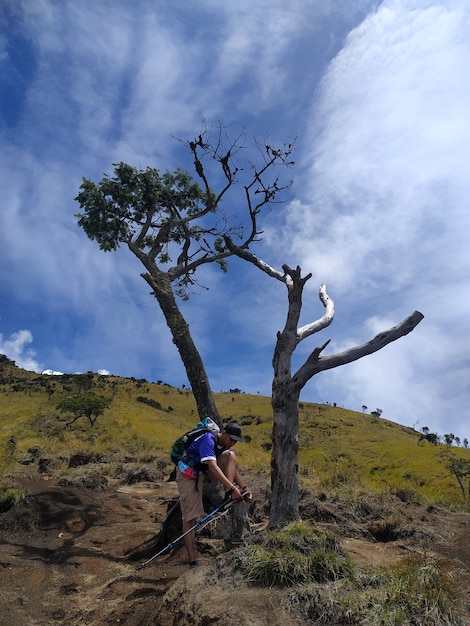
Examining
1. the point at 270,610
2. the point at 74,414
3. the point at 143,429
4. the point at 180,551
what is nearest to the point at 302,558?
the point at 270,610

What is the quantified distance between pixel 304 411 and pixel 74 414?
3959 centimetres

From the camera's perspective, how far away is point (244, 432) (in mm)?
51906

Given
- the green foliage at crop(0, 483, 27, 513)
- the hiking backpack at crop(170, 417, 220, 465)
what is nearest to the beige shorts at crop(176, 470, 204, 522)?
the hiking backpack at crop(170, 417, 220, 465)

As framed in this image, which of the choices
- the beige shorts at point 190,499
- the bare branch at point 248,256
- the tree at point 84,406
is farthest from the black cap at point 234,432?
the tree at point 84,406

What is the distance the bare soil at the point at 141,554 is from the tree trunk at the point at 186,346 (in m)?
2.00

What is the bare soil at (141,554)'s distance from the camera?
3.85m

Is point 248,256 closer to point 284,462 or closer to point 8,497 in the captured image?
point 284,462

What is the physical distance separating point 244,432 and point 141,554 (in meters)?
46.3

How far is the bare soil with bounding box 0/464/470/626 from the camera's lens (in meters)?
3.85

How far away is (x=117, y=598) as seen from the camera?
496 cm

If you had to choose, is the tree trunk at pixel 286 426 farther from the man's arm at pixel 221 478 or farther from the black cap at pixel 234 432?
the man's arm at pixel 221 478

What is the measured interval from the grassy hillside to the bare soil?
2.28 meters

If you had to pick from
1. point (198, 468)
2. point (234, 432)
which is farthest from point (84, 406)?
point (234, 432)

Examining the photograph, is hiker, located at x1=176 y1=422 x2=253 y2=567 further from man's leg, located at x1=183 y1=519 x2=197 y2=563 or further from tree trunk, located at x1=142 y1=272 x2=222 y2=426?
tree trunk, located at x1=142 y1=272 x2=222 y2=426
